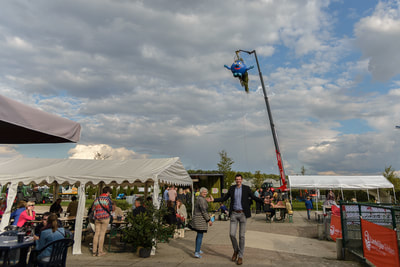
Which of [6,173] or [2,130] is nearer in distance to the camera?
[2,130]

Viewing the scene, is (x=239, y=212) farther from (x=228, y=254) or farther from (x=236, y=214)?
(x=228, y=254)

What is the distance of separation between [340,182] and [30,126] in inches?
846

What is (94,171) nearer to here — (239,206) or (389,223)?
(239,206)

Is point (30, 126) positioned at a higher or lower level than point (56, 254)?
higher

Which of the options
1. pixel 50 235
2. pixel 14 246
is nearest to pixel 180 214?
pixel 50 235

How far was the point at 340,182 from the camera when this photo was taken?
20.7 meters

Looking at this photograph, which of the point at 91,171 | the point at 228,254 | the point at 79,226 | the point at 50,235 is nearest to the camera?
the point at 50,235

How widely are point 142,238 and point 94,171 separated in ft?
10.1

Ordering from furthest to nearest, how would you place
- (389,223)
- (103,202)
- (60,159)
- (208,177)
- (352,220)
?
(208,177) < (60,159) < (103,202) < (352,220) < (389,223)

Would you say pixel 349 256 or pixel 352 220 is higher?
pixel 352 220

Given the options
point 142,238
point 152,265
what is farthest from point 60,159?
point 152,265

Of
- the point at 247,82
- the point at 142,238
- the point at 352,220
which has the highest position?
the point at 247,82

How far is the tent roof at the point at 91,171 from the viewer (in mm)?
8438

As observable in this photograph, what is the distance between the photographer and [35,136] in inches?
163
